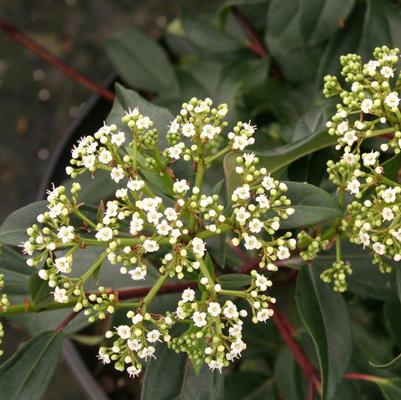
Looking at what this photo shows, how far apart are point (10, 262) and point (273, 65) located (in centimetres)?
97

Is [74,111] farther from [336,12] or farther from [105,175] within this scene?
[336,12]

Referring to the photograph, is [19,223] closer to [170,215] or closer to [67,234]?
[67,234]

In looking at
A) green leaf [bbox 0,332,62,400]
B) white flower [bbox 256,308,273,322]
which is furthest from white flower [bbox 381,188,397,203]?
green leaf [bbox 0,332,62,400]

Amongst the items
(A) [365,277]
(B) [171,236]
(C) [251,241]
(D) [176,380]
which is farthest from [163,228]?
(A) [365,277]

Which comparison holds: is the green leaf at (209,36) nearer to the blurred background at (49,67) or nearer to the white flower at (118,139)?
the blurred background at (49,67)

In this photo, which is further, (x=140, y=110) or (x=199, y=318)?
(x=140, y=110)

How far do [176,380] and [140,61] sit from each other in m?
1.11

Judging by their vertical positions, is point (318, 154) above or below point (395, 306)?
above

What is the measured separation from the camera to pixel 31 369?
3.44 feet

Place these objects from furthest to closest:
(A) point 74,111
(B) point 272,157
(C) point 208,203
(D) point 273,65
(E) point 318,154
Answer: (A) point 74,111
(D) point 273,65
(E) point 318,154
(B) point 272,157
(C) point 208,203

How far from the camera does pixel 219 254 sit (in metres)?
1.06

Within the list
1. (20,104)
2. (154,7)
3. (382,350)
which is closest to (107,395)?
(382,350)

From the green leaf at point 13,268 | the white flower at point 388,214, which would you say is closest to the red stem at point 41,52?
the green leaf at point 13,268

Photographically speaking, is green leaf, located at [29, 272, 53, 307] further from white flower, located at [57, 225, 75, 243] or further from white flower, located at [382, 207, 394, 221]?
white flower, located at [382, 207, 394, 221]
